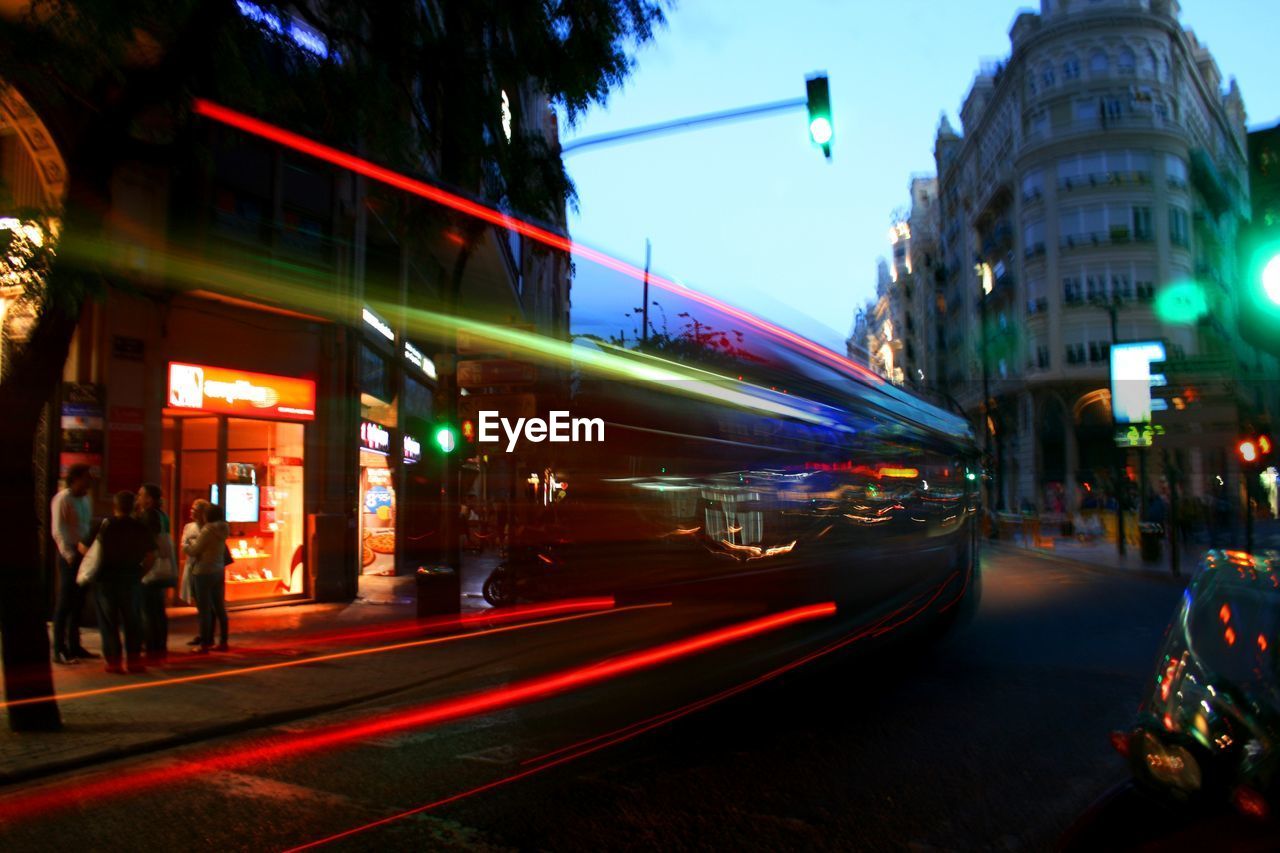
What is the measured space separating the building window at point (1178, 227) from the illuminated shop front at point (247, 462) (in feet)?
146

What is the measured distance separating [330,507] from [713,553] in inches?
300

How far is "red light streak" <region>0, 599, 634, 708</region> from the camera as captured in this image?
7992 millimetres

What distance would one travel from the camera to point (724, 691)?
8.05 m

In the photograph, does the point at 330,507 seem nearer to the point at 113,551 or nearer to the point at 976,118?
the point at 113,551

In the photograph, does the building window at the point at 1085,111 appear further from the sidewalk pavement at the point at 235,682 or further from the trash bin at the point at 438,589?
the trash bin at the point at 438,589

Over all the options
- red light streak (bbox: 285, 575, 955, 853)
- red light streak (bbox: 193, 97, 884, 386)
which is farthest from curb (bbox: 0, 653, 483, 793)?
red light streak (bbox: 193, 97, 884, 386)

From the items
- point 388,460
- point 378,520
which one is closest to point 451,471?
point 388,460

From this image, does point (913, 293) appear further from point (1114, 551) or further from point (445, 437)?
point (445, 437)

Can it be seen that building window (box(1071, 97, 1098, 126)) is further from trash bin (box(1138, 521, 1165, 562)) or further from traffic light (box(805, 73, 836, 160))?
traffic light (box(805, 73, 836, 160))

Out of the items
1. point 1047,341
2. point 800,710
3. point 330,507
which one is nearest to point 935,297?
point 1047,341

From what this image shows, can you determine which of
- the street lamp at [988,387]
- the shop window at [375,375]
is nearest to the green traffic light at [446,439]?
the shop window at [375,375]

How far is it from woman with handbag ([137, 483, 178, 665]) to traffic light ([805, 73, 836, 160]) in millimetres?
8249

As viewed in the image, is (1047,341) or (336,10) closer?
(336,10)

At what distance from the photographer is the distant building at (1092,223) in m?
45.2
